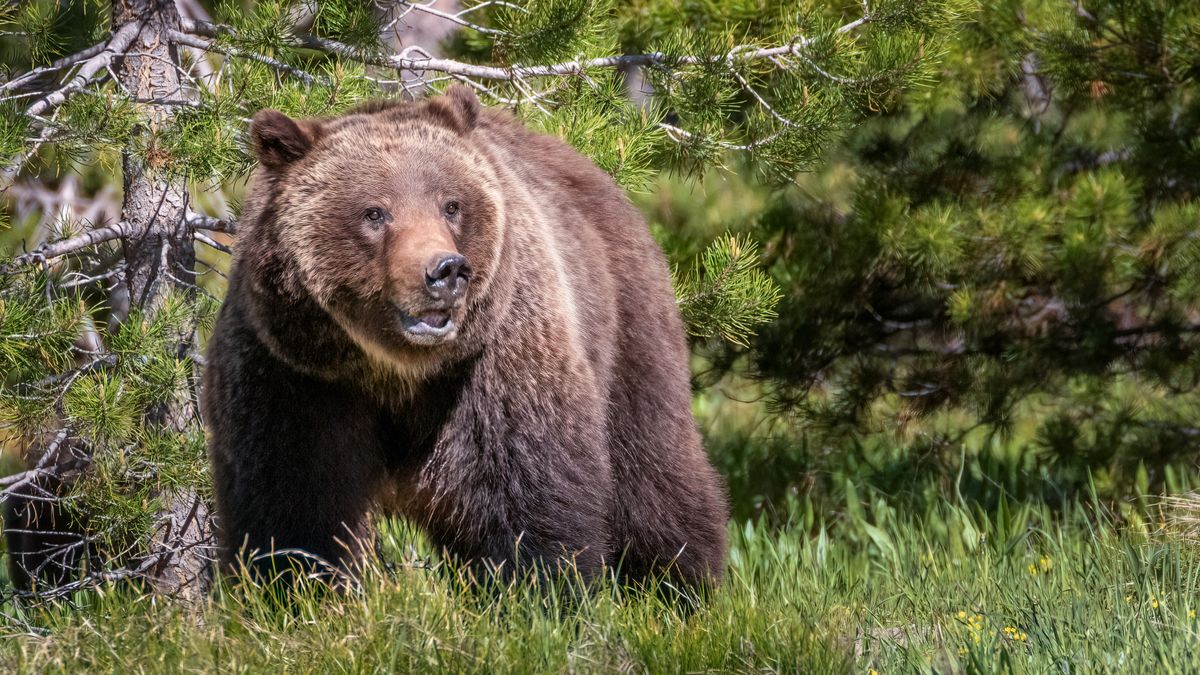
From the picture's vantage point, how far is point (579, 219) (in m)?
4.81

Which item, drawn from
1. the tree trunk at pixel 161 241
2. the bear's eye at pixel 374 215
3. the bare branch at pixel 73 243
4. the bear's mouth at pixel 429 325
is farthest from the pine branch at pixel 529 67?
the bear's mouth at pixel 429 325

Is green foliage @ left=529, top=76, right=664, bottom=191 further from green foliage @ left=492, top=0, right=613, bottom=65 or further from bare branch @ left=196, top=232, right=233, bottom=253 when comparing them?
bare branch @ left=196, top=232, right=233, bottom=253

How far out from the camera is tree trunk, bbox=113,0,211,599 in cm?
511

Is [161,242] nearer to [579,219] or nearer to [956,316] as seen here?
[579,219]

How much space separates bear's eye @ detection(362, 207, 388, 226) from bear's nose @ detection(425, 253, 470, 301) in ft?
1.14

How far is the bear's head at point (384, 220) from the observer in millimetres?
3834

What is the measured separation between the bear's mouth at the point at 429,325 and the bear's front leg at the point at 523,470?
0.27 metres

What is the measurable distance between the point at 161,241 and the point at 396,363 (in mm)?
1676

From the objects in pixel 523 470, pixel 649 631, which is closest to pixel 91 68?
pixel 523 470

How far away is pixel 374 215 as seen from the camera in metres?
4.00

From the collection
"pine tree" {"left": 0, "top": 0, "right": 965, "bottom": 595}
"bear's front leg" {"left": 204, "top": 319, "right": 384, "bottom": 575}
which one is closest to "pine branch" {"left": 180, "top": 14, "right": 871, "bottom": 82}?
"pine tree" {"left": 0, "top": 0, "right": 965, "bottom": 595}

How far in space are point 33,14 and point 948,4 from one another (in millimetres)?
3328

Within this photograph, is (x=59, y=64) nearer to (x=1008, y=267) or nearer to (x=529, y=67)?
(x=529, y=67)

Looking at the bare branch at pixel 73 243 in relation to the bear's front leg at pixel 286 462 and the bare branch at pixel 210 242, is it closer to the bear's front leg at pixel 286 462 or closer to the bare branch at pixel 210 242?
the bare branch at pixel 210 242
